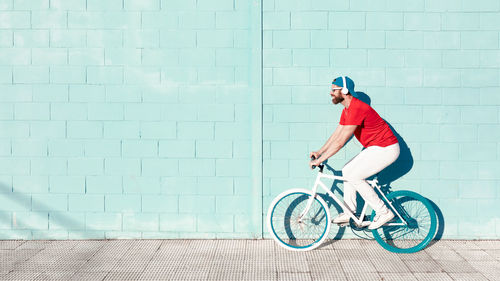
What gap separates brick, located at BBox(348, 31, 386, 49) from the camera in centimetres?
592

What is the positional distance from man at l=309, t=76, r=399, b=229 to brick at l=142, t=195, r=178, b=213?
175 cm

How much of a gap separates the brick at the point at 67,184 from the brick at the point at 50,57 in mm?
1308

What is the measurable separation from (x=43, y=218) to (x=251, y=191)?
2.51 meters

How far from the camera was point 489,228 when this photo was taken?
6059mm

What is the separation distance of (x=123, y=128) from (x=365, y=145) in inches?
110

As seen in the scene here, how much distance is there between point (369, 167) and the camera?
5457mm

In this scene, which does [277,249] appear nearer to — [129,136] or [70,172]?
[129,136]

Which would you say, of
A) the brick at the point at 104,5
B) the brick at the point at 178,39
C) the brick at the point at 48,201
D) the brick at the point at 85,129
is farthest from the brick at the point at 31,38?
the brick at the point at 48,201

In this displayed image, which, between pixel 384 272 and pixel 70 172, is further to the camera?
pixel 70 172

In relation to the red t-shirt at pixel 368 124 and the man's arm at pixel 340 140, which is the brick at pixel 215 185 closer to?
the man's arm at pixel 340 140

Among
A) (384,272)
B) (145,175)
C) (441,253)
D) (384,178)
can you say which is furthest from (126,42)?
(441,253)

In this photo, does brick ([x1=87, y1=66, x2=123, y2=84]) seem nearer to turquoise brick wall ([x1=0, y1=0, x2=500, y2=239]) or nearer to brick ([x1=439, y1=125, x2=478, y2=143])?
turquoise brick wall ([x1=0, y1=0, x2=500, y2=239])

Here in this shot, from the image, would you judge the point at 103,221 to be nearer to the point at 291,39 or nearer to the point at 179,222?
the point at 179,222

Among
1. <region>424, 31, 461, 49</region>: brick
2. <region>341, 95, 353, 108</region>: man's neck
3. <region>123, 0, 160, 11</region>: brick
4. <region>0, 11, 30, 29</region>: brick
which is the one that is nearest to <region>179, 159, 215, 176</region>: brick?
<region>341, 95, 353, 108</region>: man's neck
